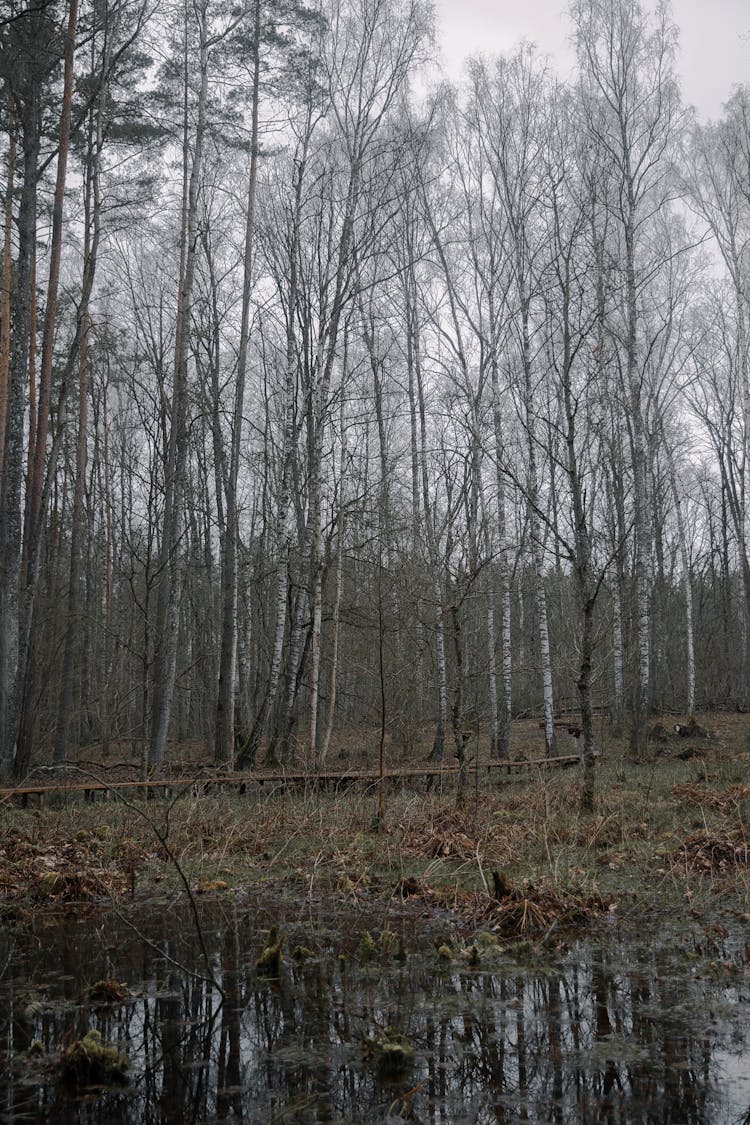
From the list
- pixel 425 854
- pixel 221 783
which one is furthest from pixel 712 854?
pixel 221 783

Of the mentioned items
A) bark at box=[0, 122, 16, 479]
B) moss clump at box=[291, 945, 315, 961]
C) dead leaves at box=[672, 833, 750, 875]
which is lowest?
moss clump at box=[291, 945, 315, 961]

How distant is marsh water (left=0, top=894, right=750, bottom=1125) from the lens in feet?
8.17

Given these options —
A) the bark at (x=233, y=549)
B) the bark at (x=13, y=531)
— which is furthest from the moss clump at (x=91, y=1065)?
the bark at (x=233, y=549)

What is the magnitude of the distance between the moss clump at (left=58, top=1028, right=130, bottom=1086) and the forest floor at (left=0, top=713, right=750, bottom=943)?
3.39ft

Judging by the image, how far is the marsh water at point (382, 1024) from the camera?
249 cm

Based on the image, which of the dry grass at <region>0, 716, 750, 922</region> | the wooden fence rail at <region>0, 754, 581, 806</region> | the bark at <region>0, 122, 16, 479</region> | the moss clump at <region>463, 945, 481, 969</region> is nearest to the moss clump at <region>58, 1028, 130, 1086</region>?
the dry grass at <region>0, 716, 750, 922</region>

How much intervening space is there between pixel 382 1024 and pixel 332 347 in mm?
11083

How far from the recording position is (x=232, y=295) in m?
18.4

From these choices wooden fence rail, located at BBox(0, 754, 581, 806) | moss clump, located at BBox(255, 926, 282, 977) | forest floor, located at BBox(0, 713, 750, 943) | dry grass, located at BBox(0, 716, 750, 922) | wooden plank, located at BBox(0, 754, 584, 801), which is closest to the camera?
moss clump, located at BBox(255, 926, 282, 977)

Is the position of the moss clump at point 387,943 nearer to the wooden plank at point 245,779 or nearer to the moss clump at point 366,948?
the moss clump at point 366,948

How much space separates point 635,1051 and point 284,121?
16.4 m

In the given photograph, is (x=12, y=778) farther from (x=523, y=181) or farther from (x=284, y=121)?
(x=523, y=181)

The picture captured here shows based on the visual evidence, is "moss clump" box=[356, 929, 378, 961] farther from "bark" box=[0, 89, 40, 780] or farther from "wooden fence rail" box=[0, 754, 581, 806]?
"bark" box=[0, 89, 40, 780]

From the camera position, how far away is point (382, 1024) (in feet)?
10.3
